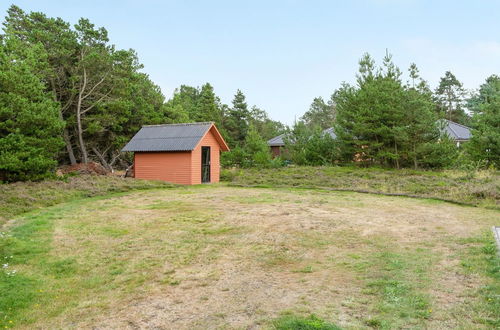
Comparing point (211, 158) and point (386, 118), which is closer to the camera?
point (211, 158)

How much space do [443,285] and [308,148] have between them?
859 inches

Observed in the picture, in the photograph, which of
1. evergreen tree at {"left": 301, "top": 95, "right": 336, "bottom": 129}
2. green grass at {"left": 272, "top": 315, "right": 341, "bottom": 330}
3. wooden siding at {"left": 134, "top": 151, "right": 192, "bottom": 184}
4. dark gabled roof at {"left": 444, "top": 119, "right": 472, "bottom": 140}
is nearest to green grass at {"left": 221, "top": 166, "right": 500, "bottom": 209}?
wooden siding at {"left": 134, "top": 151, "right": 192, "bottom": 184}

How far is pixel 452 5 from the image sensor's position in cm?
1512

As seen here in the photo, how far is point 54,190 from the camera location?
13.9m

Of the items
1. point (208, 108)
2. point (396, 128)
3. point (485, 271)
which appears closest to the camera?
point (485, 271)

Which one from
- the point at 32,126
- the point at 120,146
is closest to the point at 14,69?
the point at 32,126

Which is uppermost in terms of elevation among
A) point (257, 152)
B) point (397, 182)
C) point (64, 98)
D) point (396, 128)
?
point (64, 98)

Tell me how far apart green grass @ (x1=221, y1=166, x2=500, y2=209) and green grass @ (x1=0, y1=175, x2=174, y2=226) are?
213 inches

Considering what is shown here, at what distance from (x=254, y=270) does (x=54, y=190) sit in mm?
11178

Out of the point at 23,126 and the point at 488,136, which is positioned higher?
the point at 23,126

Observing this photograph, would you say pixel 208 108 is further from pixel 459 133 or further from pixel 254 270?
pixel 254 270

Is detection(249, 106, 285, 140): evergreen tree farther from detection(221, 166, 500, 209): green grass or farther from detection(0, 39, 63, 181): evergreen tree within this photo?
detection(0, 39, 63, 181): evergreen tree

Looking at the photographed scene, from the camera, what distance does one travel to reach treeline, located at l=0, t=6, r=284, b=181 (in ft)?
50.2

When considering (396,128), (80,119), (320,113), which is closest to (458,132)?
(396,128)
